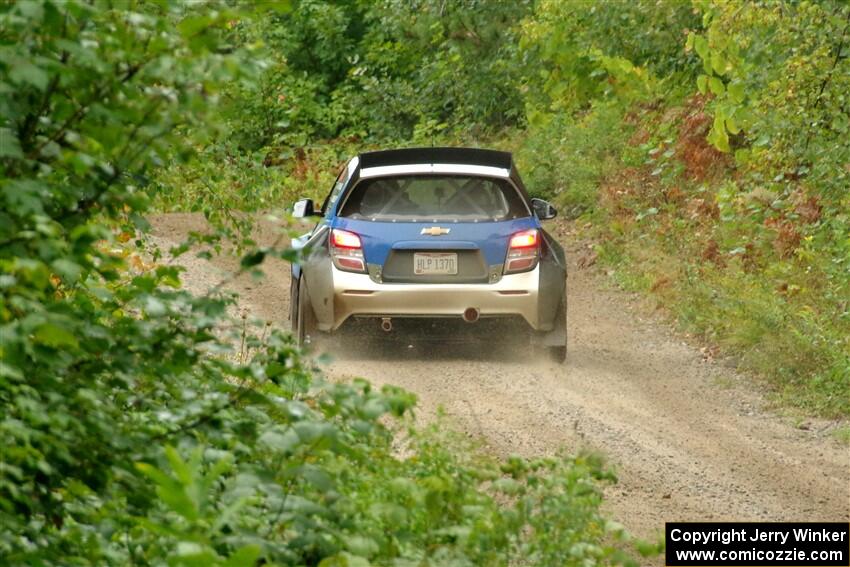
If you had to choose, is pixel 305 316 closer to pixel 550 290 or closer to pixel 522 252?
pixel 522 252

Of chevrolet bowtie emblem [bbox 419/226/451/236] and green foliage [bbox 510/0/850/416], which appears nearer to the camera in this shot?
chevrolet bowtie emblem [bbox 419/226/451/236]

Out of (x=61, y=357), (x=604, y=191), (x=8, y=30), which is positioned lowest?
(x=604, y=191)

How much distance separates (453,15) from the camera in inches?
1124

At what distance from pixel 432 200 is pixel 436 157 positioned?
410 mm

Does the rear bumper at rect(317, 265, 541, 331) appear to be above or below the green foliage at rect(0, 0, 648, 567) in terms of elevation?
below

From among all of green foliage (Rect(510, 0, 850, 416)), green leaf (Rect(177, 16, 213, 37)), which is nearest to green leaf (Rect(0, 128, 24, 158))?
green leaf (Rect(177, 16, 213, 37))

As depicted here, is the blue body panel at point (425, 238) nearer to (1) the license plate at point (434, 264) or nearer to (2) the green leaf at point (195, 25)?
(1) the license plate at point (434, 264)

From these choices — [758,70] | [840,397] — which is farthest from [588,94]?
[840,397]

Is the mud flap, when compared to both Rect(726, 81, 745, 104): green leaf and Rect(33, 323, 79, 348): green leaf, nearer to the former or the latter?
Rect(726, 81, 745, 104): green leaf

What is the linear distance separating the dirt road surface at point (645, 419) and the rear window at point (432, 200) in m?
1.21

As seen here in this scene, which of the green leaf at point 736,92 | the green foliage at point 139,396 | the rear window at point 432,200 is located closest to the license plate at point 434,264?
the rear window at point 432,200

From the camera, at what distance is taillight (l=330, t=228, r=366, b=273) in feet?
43.0

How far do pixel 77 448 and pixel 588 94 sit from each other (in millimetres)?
19269

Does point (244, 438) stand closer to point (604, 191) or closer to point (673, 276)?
point (673, 276)
